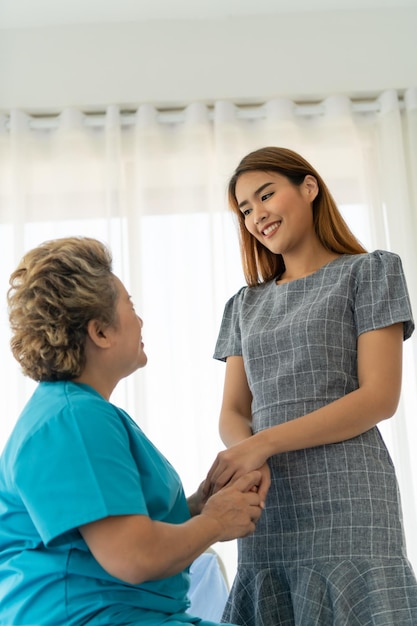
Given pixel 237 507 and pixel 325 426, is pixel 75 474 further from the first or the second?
pixel 325 426

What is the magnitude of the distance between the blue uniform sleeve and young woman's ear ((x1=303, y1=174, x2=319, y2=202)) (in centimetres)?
81

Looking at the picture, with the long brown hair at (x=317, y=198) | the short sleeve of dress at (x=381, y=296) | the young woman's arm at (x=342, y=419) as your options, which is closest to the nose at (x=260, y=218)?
the long brown hair at (x=317, y=198)

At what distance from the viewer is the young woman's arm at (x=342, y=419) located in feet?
4.70

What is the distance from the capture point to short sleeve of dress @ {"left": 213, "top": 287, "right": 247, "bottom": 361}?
5.83 feet

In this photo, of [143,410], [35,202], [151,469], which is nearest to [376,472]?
[151,469]

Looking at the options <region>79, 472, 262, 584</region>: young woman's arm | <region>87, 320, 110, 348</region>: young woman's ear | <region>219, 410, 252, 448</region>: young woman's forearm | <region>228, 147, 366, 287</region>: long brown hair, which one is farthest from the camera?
<region>228, 147, 366, 287</region>: long brown hair

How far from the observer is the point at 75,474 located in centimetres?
111

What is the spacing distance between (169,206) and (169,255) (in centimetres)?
21

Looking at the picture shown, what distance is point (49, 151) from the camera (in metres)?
3.33

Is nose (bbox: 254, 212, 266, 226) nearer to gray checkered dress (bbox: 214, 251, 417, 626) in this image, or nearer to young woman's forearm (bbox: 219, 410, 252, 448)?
gray checkered dress (bbox: 214, 251, 417, 626)

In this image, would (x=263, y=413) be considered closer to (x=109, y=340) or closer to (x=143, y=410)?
(x=109, y=340)

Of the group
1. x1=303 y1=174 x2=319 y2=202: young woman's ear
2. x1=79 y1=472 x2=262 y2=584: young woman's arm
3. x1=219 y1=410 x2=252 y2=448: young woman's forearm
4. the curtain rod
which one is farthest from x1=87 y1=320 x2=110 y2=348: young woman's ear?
the curtain rod

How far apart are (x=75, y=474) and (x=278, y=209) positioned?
83cm

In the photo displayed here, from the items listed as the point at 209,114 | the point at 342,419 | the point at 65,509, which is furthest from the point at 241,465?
the point at 209,114
